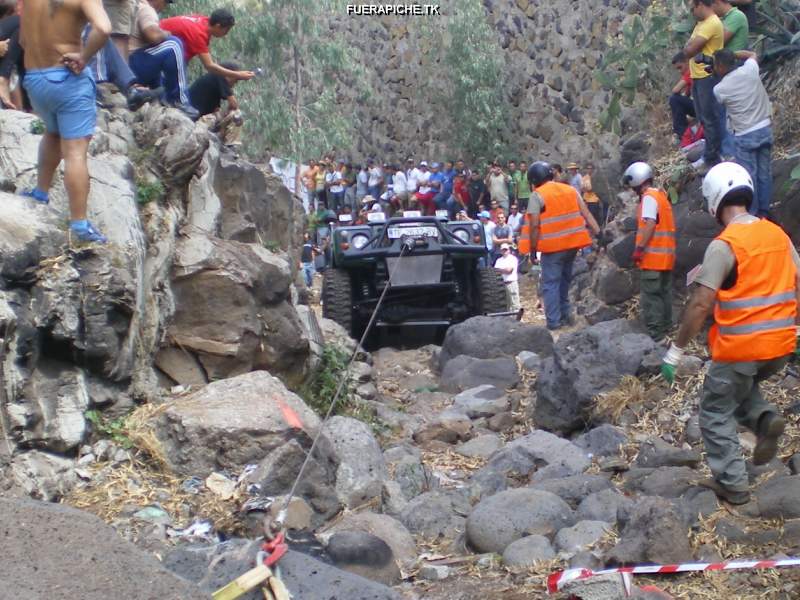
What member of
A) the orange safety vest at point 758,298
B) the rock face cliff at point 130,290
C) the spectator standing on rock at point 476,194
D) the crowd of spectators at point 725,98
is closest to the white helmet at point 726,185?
the orange safety vest at point 758,298

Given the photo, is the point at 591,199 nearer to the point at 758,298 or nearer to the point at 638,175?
the point at 638,175

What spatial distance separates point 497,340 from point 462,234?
7.68 ft

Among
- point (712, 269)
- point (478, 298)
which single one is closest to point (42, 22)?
point (712, 269)

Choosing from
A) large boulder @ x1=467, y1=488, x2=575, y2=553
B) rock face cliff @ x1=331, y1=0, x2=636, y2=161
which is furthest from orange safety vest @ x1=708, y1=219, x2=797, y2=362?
rock face cliff @ x1=331, y1=0, x2=636, y2=161

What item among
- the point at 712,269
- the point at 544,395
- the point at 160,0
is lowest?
the point at 544,395

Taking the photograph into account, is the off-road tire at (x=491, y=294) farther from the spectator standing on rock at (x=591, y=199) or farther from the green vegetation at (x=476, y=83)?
the green vegetation at (x=476, y=83)

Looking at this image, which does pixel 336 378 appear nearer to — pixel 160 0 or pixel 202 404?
pixel 202 404

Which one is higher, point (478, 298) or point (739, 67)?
point (739, 67)

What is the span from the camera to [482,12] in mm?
27750

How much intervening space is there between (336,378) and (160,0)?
3.80 m

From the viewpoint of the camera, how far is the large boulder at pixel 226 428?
6.05 metres

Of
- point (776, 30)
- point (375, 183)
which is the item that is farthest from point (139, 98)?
point (375, 183)

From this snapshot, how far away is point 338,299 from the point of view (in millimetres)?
12688

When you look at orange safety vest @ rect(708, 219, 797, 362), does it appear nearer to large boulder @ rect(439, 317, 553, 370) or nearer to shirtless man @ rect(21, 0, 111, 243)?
shirtless man @ rect(21, 0, 111, 243)
